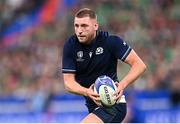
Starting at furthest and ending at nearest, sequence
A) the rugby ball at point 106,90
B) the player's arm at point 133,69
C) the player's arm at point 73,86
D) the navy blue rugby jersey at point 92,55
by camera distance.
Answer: the navy blue rugby jersey at point 92,55
the player's arm at point 133,69
the player's arm at point 73,86
the rugby ball at point 106,90

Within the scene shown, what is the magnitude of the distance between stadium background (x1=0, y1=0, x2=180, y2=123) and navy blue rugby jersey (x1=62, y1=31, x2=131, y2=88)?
194 inches

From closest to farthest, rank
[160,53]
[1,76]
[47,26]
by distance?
1. [160,53]
2. [1,76]
3. [47,26]

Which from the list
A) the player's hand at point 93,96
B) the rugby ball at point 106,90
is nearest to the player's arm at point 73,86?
the player's hand at point 93,96

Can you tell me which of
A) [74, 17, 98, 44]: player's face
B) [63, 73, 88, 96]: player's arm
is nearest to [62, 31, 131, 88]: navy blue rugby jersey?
[63, 73, 88, 96]: player's arm

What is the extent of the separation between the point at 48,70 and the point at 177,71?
12.0 feet

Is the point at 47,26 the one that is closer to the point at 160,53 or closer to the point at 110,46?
the point at 160,53

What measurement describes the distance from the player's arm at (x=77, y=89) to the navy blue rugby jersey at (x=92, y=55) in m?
0.08

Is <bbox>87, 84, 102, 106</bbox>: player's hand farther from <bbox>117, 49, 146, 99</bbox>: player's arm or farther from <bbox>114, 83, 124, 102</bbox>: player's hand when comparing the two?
<bbox>117, 49, 146, 99</bbox>: player's arm

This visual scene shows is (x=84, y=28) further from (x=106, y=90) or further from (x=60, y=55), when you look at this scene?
(x=60, y=55)

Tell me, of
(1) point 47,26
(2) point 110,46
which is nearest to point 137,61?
(2) point 110,46

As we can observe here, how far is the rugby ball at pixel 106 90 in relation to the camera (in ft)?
27.1

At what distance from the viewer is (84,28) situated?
28.5 feet

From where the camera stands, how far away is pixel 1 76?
1825 cm

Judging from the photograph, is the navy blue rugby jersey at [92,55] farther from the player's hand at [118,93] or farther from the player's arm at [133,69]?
the player's hand at [118,93]
